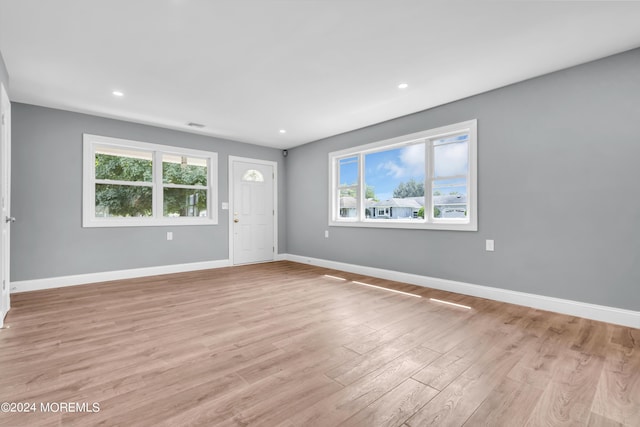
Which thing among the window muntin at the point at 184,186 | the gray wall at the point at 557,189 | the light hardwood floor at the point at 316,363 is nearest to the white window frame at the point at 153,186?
the window muntin at the point at 184,186

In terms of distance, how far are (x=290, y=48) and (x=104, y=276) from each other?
174 inches

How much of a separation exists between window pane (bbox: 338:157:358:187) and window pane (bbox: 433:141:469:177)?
62.6 inches

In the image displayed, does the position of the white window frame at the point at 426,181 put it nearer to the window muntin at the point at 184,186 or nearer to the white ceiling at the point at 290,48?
the white ceiling at the point at 290,48

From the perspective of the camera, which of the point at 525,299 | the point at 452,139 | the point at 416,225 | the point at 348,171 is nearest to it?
the point at 525,299

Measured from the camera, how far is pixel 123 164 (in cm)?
481

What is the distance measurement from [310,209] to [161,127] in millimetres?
3196

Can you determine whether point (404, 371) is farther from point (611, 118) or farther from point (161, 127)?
point (161, 127)

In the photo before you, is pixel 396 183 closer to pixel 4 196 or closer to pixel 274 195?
pixel 274 195

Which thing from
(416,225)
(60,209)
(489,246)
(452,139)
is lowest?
(489,246)

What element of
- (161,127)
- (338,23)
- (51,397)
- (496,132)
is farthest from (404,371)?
(161,127)

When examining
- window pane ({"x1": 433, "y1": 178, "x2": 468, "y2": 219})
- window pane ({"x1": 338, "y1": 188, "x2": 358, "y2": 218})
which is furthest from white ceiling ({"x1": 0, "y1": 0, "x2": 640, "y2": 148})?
window pane ({"x1": 338, "y1": 188, "x2": 358, "y2": 218})

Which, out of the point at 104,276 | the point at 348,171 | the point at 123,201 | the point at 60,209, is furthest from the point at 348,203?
the point at 60,209

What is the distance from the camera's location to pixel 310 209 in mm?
6254

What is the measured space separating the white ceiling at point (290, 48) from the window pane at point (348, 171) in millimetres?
1516
